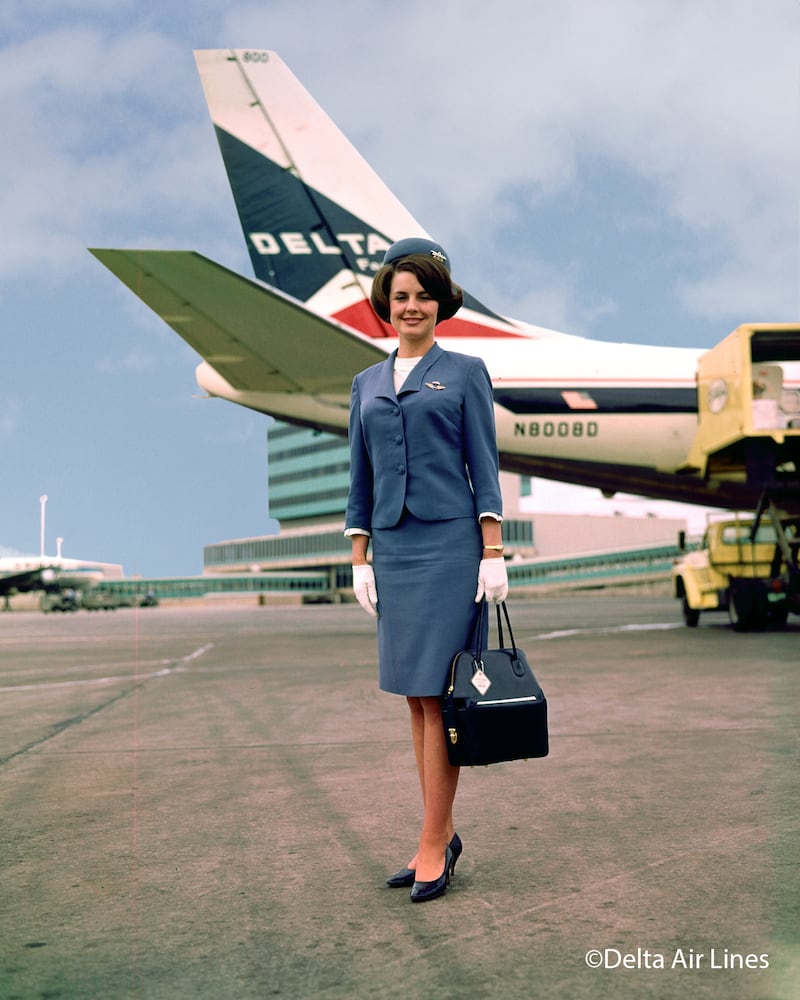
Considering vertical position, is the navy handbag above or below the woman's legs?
above

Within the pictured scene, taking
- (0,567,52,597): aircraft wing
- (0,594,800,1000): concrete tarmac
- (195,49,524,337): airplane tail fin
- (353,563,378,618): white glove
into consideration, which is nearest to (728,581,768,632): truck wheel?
(195,49,524,337): airplane tail fin

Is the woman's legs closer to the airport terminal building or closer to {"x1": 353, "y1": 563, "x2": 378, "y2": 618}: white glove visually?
{"x1": 353, "y1": 563, "x2": 378, "y2": 618}: white glove

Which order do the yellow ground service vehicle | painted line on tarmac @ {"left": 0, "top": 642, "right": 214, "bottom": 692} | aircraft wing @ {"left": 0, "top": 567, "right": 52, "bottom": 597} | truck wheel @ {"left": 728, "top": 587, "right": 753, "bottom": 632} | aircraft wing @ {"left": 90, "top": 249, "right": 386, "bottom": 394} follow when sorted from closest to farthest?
1. painted line on tarmac @ {"left": 0, "top": 642, "right": 214, "bottom": 692}
2. aircraft wing @ {"left": 90, "top": 249, "right": 386, "bottom": 394}
3. the yellow ground service vehicle
4. truck wheel @ {"left": 728, "top": 587, "right": 753, "bottom": 632}
5. aircraft wing @ {"left": 0, "top": 567, "right": 52, "bottom": 597}

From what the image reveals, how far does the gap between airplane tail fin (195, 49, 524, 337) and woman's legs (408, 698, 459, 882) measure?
1234cm

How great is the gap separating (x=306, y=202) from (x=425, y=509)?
13.2 metres

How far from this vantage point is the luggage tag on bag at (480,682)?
9.02 feet

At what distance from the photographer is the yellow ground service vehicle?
12.9m

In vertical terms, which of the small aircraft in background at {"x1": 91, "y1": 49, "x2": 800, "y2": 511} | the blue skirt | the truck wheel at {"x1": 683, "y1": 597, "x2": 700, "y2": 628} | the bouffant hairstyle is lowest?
the truck wheel at {"x1": 683, "y1": 597, "x2": 700, "y2": 628}

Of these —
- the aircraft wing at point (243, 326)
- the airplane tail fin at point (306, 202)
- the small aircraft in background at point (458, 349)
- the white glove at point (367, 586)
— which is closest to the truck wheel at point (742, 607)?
the small aircraft in background at point (458, 349)

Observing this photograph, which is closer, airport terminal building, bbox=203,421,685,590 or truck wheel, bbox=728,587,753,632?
truck wheel, bbox=728,587,753,632

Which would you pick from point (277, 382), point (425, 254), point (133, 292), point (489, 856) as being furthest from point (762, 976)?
point (277, 382)

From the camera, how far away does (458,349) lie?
15.0 m

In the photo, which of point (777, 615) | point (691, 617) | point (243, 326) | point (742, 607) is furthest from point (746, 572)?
point (243, 326)

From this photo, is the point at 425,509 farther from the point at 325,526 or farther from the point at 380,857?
the point at 325,526
